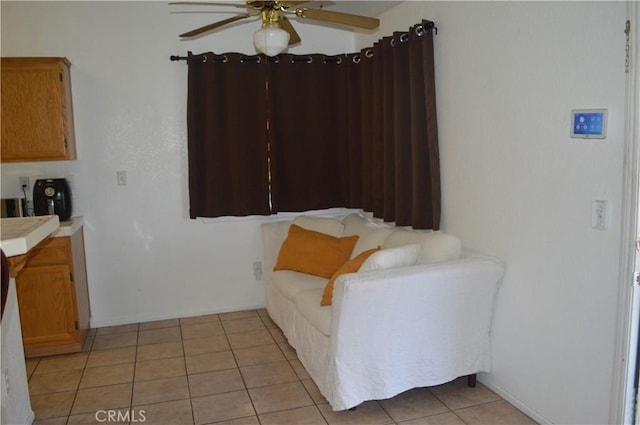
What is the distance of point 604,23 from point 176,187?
3300 mm

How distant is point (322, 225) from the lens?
4.30 m

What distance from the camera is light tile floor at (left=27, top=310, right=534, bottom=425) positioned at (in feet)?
9.52

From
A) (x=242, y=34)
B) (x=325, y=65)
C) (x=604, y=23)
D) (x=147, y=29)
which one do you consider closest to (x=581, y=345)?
(x=604, y=23)

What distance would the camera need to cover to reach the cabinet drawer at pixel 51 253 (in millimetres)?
3701

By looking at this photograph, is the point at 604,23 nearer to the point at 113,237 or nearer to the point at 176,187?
the point at 176,187

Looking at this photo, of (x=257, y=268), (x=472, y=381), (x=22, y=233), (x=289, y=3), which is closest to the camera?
(x=22, y=233)

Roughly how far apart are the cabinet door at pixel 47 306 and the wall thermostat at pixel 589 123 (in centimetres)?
331

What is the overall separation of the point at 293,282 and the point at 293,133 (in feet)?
4.59

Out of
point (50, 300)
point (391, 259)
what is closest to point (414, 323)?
point (391, 259)

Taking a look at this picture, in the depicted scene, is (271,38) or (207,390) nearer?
(271,38)

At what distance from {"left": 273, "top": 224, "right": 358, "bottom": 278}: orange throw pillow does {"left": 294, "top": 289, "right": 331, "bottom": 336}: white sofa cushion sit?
36 cm

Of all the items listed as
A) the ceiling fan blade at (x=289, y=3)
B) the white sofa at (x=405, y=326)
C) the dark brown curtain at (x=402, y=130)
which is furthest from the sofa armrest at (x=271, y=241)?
the ceiling fan blade at (x=289, y=3)

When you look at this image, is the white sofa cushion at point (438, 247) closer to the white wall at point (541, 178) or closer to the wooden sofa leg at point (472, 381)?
the white wall at point (541, 178)

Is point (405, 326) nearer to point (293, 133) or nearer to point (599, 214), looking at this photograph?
point (599, 214)
